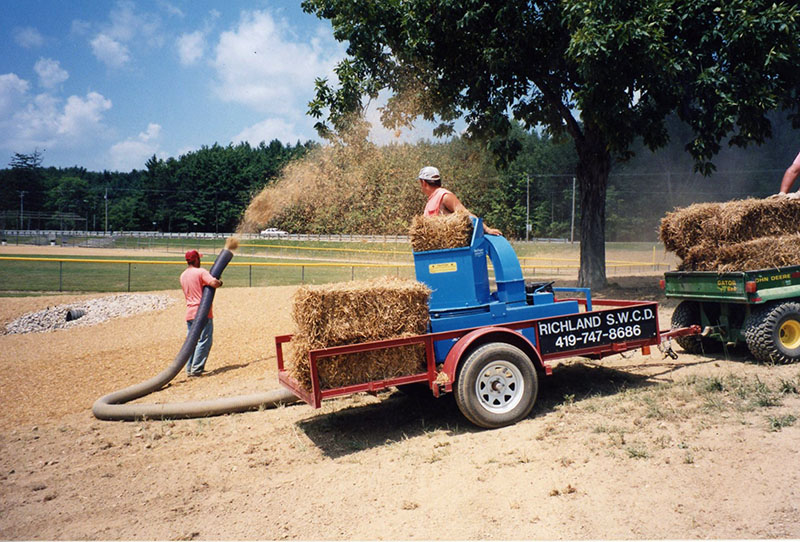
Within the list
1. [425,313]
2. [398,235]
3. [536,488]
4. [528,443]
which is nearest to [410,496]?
[536,488]

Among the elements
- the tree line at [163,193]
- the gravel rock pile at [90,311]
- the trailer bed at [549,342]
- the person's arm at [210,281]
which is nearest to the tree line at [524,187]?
the tree line at [163,193]

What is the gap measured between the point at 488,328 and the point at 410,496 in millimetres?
2068

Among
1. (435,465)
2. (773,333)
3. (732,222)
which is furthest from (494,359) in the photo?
(732,222)

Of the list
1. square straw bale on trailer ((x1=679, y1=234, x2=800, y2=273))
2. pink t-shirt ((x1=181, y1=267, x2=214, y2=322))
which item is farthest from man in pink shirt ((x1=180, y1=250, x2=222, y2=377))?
square straw bale on trailer ((x1=679, y1=234, x2=800, y2=273))

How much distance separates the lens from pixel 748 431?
5305 mm

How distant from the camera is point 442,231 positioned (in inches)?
251

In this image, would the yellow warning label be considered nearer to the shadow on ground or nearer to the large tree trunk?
the shadow on ground

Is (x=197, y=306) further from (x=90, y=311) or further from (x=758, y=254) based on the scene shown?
(x=90, y=311)

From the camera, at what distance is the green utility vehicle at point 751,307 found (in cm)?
782

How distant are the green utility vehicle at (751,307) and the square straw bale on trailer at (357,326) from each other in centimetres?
463

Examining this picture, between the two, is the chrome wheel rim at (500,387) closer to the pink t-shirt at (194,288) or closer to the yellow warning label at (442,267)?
the yellow warning label at (442,267)

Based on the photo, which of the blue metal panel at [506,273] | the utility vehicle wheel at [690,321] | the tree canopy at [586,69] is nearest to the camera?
the blue metal panel at [506,273]

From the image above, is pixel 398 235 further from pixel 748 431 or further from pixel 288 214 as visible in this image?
pixel 748 431

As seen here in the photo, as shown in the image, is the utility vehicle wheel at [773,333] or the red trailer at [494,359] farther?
the utility vehicle wheel at [773,333]
